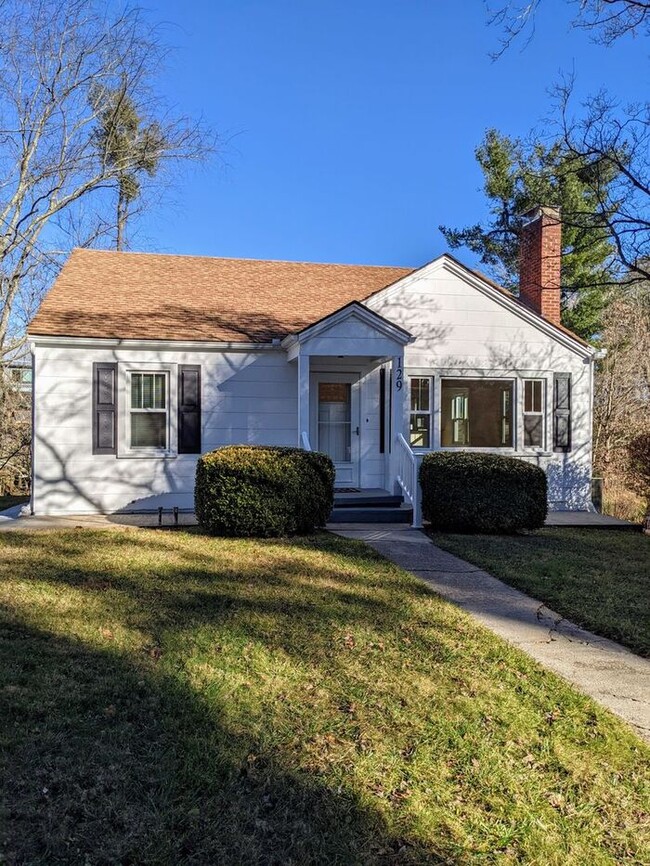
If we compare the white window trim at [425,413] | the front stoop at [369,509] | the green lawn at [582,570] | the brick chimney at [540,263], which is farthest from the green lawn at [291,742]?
the brick chimney at [540,263]

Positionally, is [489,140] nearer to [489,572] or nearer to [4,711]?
[489,572]

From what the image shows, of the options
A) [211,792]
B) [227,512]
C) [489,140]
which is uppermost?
[489,140]

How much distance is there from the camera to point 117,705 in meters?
3.50

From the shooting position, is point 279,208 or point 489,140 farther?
point 489,140

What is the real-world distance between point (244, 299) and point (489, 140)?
15909mm

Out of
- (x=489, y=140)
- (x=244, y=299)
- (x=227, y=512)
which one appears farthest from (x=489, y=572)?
(x=489, y=140)

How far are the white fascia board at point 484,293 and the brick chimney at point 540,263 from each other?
0.61 meters

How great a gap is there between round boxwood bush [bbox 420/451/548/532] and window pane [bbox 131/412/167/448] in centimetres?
481

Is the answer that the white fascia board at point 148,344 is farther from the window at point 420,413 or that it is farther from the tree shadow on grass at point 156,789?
the tree shadow on grass at point 156,789

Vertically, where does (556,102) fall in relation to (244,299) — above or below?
above

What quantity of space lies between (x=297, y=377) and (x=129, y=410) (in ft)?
9.90

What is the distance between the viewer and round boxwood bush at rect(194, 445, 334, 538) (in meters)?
8.55

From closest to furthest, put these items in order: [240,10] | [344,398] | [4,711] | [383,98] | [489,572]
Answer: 1. [4,711]
2. [489,572]
3. [344,398]
4. [240,10]
5. [383,98]

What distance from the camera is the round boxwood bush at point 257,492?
8.55 metres
